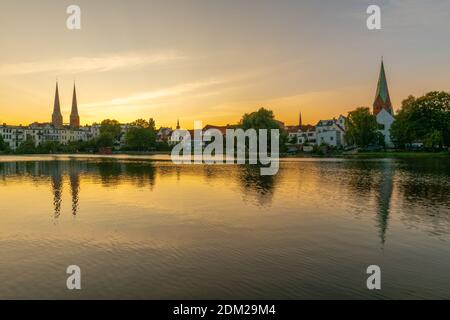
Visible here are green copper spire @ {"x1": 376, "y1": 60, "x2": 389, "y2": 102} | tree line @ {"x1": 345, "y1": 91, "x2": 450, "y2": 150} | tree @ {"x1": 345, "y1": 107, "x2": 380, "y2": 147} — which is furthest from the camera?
green copper spire @ {"x1": 376, "y1": 60, "x2": 389, "y2": 102}

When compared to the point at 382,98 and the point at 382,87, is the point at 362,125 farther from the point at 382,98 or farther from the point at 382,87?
the point at 382,87

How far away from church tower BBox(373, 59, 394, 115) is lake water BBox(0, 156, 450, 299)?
147742 mm

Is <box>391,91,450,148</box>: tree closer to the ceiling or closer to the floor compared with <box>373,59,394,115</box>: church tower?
closer to the floor

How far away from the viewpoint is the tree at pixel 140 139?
7274 inches

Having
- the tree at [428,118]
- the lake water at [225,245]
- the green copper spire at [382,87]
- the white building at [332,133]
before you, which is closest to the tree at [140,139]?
the white building at [332,133]

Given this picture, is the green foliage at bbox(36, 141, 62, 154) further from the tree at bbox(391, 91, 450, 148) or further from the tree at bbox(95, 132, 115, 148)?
the tree at bbox(391, 91, 450, 148)

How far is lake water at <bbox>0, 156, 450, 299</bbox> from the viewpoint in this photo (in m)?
12.0

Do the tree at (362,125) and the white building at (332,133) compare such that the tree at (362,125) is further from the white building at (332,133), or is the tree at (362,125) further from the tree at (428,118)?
the white building at (332,133)

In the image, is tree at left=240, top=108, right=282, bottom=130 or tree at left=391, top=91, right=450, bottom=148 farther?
tree at left=240, top=108, right=282, bottom=130

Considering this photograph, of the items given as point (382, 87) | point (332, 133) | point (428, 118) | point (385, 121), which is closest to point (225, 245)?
point (428, 118)

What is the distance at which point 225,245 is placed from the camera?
16.9m

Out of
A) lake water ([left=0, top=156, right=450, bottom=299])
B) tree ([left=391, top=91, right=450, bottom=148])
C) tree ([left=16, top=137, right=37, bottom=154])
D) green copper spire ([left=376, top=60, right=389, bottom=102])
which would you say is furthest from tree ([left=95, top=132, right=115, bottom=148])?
lake water ([left=0, top=156, right=450, bottom=299])

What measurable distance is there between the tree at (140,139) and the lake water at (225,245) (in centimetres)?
15449
